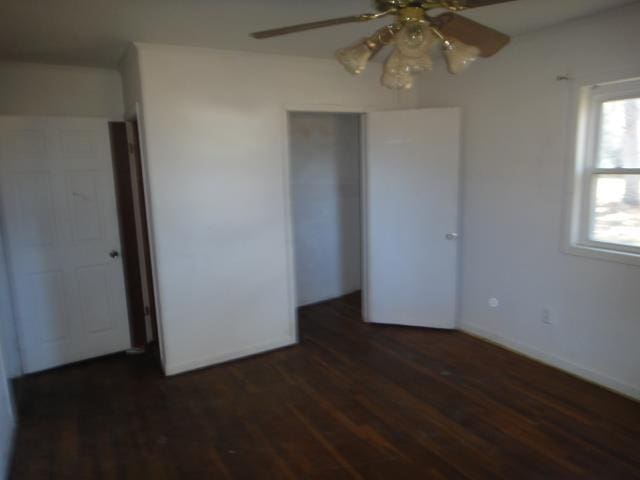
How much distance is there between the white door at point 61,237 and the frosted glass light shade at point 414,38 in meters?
2.58

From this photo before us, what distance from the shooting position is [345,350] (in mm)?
3580

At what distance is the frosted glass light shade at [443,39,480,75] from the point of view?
5.80 feet

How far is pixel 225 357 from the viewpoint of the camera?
3.43m

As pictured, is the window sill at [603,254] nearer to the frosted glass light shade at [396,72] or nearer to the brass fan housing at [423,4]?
the frosted glass light shade at [396,72]

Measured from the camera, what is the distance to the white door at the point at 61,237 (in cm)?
317

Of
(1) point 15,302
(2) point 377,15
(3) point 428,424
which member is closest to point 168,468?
(3) point 428,424

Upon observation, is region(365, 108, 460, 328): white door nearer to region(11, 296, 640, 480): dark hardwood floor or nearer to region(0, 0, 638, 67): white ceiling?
region(11, 296, 640, 480): dark hardwood floor

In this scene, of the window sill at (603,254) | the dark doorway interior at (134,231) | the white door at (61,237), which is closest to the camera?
the window sill at (603,254)

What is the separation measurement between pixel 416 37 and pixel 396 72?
0.24 m

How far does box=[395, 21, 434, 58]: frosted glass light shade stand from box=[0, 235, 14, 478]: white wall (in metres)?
2.65

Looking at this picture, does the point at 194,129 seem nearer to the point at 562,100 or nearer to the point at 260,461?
the point at 260,461

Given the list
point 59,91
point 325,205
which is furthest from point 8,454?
point 325,205

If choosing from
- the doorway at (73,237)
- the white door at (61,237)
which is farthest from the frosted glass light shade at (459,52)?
the white door at (61,237)

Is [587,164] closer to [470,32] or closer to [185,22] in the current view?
[470,32]
